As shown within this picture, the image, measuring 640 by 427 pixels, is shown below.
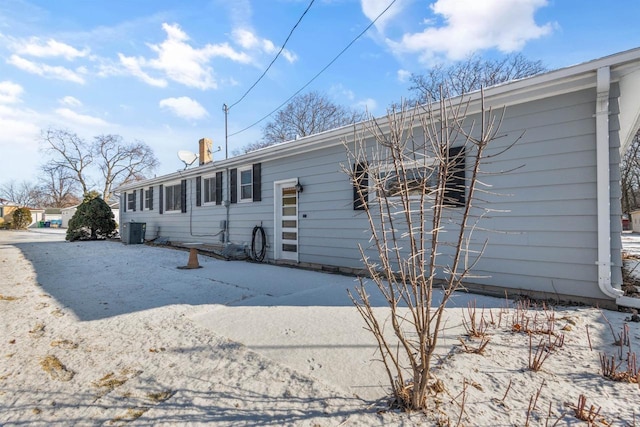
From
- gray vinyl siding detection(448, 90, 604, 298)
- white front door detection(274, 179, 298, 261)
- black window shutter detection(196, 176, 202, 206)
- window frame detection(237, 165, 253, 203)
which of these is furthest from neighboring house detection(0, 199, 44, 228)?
gray vinyl siding detection(448, 90, 604, 298)

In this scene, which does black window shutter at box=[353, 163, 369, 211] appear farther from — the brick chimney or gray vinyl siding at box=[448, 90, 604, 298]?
the brick chimney

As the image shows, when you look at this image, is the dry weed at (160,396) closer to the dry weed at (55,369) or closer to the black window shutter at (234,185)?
the dry weed at (55,369)

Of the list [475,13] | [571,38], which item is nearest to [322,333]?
[475,13]

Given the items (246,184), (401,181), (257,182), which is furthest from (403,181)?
(246,184)

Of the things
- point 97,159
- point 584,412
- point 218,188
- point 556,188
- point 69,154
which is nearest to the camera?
point 584,412

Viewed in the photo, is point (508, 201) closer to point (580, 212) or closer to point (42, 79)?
point (580, 212)

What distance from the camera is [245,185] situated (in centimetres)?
841

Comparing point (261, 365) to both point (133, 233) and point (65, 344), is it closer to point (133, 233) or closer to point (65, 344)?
point (65, 344)

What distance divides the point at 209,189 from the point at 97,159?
3088cm

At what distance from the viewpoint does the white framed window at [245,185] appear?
8209 millimetres

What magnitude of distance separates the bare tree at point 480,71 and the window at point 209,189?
10.9m

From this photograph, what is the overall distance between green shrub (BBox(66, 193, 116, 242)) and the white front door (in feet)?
34.4

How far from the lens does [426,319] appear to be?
5.09 ft

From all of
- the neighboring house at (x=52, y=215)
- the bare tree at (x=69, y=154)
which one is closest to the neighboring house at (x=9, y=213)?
the neighboring house at (x=52, y=215)
